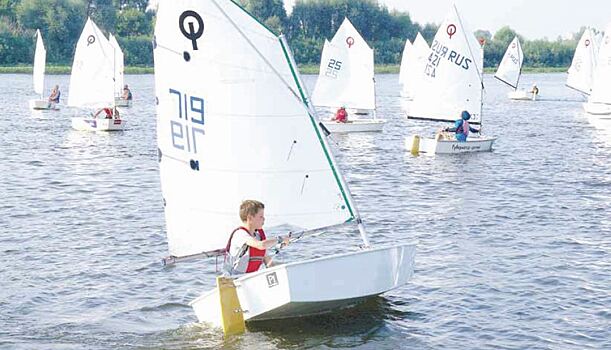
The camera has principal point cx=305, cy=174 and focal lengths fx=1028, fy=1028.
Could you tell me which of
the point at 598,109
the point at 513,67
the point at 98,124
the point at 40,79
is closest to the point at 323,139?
the point at 98,124

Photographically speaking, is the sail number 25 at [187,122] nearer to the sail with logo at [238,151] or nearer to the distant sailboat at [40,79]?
the sail with logo at [238,151]

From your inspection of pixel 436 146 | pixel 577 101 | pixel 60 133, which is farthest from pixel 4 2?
pixel 436 146

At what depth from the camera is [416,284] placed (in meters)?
21.1

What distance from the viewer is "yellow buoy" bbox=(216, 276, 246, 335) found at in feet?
53.3

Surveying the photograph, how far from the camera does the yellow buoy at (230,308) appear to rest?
16.2 meters

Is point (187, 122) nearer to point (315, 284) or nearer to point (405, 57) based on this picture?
point (315, 284)

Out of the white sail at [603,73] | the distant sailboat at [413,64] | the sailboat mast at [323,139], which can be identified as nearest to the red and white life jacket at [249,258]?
the sailboat mast at [323,139]

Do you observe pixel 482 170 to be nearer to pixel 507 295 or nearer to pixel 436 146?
pixel 436 146

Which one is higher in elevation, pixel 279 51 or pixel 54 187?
pixel 279 51

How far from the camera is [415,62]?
266 feet

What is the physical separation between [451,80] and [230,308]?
31365 mm

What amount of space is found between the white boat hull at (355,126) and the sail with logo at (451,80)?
7.06 metres

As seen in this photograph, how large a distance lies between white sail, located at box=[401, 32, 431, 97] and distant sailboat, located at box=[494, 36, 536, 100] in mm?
11921

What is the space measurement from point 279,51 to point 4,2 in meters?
146
